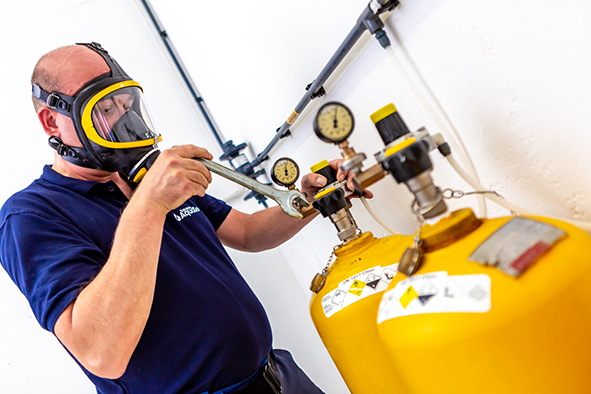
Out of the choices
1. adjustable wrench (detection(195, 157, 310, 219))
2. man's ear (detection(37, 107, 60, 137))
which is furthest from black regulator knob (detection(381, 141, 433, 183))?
man's ear (detection(37, 107, 60, 137))

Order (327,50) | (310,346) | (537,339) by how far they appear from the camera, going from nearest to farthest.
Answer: (537,339)
(327,50)
(310,346)

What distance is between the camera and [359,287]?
62cm

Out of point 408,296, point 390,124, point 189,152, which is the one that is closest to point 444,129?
point 390,124

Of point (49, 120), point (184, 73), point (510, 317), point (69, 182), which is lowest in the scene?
point (510, 317)

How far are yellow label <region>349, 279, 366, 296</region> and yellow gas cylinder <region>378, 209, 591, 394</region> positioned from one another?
7.0 inches

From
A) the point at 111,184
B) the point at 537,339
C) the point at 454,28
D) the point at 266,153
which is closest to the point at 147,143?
the point at 111,184

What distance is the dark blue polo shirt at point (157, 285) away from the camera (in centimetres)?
71

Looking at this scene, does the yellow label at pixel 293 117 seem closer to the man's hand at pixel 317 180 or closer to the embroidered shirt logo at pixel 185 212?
the man's hand at pixel 317 180

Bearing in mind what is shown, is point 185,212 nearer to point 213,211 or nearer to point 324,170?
point 213,211

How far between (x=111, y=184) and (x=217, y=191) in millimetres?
844


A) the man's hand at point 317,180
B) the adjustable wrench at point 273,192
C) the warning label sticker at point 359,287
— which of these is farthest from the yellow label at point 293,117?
the warning label sticker at point 359,287

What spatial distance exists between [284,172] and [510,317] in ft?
1.87

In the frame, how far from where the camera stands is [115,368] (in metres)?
0.67

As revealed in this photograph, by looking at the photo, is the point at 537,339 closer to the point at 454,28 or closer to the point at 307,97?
the point at 454,28
